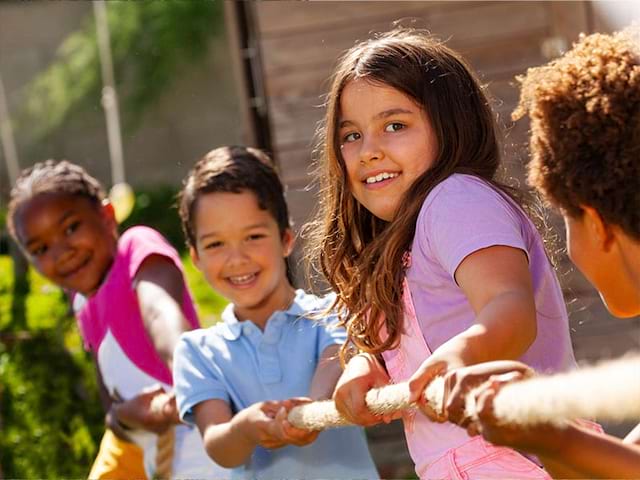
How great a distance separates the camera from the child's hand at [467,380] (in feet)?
4.31

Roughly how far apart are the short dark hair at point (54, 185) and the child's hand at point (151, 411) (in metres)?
0.70

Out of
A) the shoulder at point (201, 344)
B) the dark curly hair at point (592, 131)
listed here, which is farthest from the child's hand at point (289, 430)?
the dark curly hair at point (592, 131)

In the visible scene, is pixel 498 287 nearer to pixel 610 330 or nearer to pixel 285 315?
pixel 285 315

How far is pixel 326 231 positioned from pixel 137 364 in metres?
1.04

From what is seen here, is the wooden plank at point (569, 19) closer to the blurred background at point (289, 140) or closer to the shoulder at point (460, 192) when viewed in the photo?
the blurred background at point (289, 140)

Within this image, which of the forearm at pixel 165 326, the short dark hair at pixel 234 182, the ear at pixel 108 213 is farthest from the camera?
the ear at pixel 108 213

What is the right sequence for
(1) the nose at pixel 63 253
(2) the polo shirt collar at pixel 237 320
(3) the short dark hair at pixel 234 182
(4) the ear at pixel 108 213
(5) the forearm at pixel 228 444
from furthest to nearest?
(4) the ear at pixel 108 213 → (1) the nose at pixel 63 253 → (3) the short dark hair at pixel 234 182 → (2) the polo shirt collar at pixel 237 320 → (5) the forearm at pixel 228 444

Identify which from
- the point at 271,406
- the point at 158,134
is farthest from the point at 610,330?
the point at 158,134

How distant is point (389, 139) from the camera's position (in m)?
1.97

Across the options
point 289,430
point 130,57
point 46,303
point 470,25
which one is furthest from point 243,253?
point 130,57

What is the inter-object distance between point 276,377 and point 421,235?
2.40ft

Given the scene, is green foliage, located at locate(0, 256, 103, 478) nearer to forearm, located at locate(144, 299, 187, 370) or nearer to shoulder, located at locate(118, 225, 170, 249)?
Answer: shoulder, located at locate(118, 225, 170, 249)

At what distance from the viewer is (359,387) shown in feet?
6.13

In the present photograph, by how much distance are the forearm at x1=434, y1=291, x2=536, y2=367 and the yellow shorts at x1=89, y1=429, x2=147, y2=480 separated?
5.47 feet
